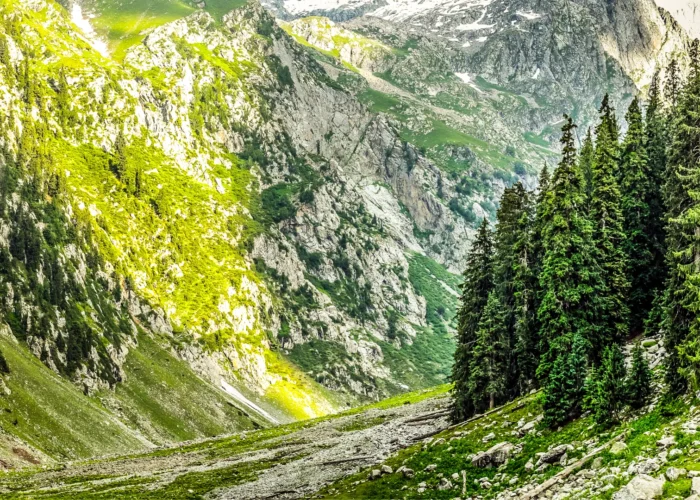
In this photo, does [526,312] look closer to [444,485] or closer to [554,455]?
[444,485]

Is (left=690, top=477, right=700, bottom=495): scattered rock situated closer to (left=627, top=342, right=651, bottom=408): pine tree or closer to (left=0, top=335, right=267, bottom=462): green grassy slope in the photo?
(left=627, top=342, right=651, bottom=408): pine tree

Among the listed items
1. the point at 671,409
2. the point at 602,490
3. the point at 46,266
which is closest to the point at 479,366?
the point at 671,409

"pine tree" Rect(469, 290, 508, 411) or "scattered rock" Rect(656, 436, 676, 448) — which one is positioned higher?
"scattered rock" Rect(656, 436, 676, 448)

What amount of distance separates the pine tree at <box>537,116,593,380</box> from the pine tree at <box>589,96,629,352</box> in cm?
129

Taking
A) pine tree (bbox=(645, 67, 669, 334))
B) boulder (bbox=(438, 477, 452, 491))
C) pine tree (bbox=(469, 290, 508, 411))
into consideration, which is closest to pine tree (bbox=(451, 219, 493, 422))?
pine tree (bbox=(469, 290, 508, 411))

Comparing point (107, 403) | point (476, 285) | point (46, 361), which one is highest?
point (476, 285)

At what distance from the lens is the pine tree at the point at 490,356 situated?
64688mm

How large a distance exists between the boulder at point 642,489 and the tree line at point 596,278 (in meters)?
9.36

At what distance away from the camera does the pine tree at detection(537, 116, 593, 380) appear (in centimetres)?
5006

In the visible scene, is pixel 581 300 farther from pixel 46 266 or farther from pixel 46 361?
pixel 46 266

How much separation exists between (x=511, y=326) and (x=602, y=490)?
39.2m

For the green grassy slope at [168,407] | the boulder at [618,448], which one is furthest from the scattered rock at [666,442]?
the green grassy slope at [168,407]

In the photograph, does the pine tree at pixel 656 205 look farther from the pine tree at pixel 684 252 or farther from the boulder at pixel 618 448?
the boulder at pixel 618 448

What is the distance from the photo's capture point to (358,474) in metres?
51.4
